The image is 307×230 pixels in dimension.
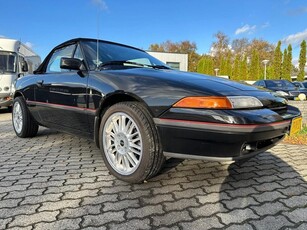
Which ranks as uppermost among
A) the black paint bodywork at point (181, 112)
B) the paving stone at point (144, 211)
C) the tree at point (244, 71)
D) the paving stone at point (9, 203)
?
the tree at point (244, 71)

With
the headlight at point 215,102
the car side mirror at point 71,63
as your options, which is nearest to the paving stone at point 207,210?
the headlight at point 215,102

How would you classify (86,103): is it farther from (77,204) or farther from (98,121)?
(77,204)

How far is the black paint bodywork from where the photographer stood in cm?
197

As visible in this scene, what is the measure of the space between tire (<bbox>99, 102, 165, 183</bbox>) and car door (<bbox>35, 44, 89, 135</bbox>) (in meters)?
0.43

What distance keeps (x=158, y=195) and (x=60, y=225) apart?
0.81 meters

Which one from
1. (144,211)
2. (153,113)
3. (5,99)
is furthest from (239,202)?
(5,99)

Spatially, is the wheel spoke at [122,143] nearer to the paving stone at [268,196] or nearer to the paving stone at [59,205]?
the paving stone at [59,205]

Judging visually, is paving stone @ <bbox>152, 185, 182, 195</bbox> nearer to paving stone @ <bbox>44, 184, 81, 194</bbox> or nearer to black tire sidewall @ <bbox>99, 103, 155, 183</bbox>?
black tire sidewall @ <bbox>99, 103, 155, 183</bbox>

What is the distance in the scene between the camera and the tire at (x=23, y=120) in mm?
4367

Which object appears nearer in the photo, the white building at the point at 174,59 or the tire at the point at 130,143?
the tire at the point at 130,143

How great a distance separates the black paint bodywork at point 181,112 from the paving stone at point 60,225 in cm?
87

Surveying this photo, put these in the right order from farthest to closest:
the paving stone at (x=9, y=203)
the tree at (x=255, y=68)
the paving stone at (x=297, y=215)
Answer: the tree at (x=255, y=68), the paving stone at (x=9, y=203), the paving stone at (x=297, y=215)

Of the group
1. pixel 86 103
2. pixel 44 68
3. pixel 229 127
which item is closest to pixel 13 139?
pixel 44 68

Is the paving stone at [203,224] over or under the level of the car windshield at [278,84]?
under
